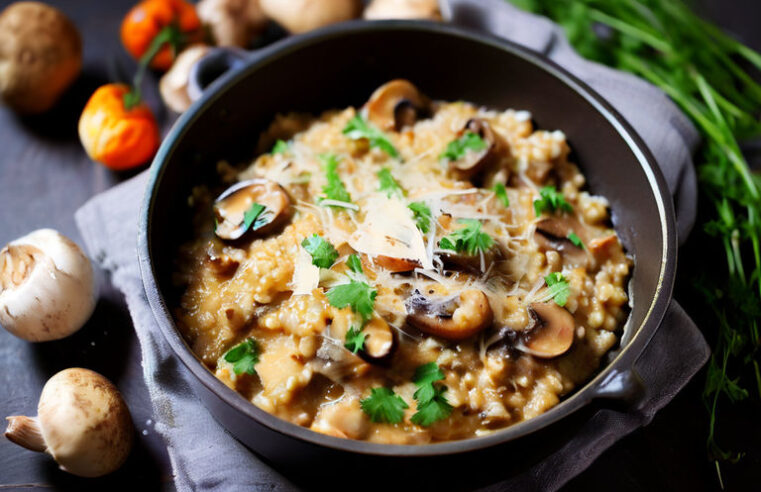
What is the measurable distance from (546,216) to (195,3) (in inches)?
116

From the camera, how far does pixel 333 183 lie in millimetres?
3195

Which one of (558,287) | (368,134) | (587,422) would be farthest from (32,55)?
(587,422)

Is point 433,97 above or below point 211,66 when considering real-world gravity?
above

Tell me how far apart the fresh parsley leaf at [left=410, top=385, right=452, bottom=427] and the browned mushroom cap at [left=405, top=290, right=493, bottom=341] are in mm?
229

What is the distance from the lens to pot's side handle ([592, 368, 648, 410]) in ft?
7.57

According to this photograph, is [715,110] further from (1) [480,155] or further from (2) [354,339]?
(2) [354,339]

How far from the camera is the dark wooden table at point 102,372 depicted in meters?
3.15

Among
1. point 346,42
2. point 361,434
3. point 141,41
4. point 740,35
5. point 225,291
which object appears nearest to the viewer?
point 361,434

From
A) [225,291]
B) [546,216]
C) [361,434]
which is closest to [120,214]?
[225,291]

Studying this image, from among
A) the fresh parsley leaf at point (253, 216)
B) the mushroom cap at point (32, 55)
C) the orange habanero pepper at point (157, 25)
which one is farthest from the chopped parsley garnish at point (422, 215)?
the mushroom cap at point (32, 55)

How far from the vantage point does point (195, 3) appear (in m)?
4.86

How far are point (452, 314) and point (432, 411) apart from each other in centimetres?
36

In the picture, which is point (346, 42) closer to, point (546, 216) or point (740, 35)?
point (546, 216)

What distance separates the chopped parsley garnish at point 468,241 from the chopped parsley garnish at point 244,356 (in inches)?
33.1
